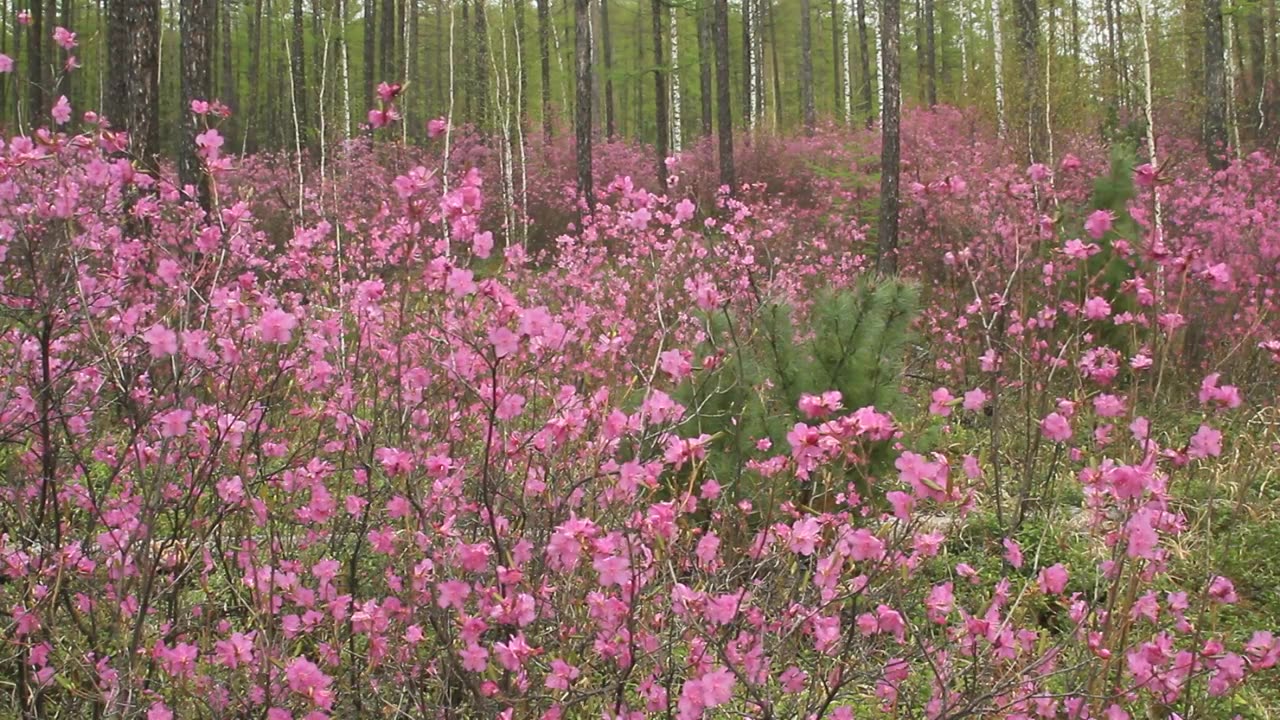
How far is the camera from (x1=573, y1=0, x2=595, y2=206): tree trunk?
46.5ft

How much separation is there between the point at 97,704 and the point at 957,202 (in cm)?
984

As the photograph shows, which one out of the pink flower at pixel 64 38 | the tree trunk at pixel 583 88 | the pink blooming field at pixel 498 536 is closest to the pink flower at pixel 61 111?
the pink blooming field at pixel 498 536

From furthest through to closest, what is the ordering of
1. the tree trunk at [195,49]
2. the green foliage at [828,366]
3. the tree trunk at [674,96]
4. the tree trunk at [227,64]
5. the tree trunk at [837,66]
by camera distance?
the tree trunk at [837,66]
the tree trunk at [227,64]
the tree trunk at [674,96]
the tree trunk at [195,49]
the green foliage at [828,366]

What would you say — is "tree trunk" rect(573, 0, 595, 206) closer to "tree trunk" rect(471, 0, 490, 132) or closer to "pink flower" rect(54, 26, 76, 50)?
"tree trunk" rect(471, 0, 490, 132)

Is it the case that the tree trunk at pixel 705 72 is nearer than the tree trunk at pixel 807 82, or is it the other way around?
the tree trunk at pixel 705 72

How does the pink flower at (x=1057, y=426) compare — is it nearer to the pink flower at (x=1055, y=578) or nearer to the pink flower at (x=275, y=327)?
the pink flower at (x=1055, y=578)

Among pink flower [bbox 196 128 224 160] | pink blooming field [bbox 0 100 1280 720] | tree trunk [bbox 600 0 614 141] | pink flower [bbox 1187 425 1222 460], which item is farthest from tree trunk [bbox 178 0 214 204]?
tree trunk [bbox 600 0 614 141]

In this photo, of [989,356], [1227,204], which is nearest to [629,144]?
[1227,204]

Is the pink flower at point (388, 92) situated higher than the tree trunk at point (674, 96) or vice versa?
the tree trunk at point (674, 96)

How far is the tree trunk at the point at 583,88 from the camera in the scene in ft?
46.5

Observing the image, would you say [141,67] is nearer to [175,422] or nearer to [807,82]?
[175,422]

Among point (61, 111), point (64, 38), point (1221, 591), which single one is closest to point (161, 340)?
point (61, 111)

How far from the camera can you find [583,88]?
47.4ft

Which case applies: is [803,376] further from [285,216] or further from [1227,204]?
[285,216]
